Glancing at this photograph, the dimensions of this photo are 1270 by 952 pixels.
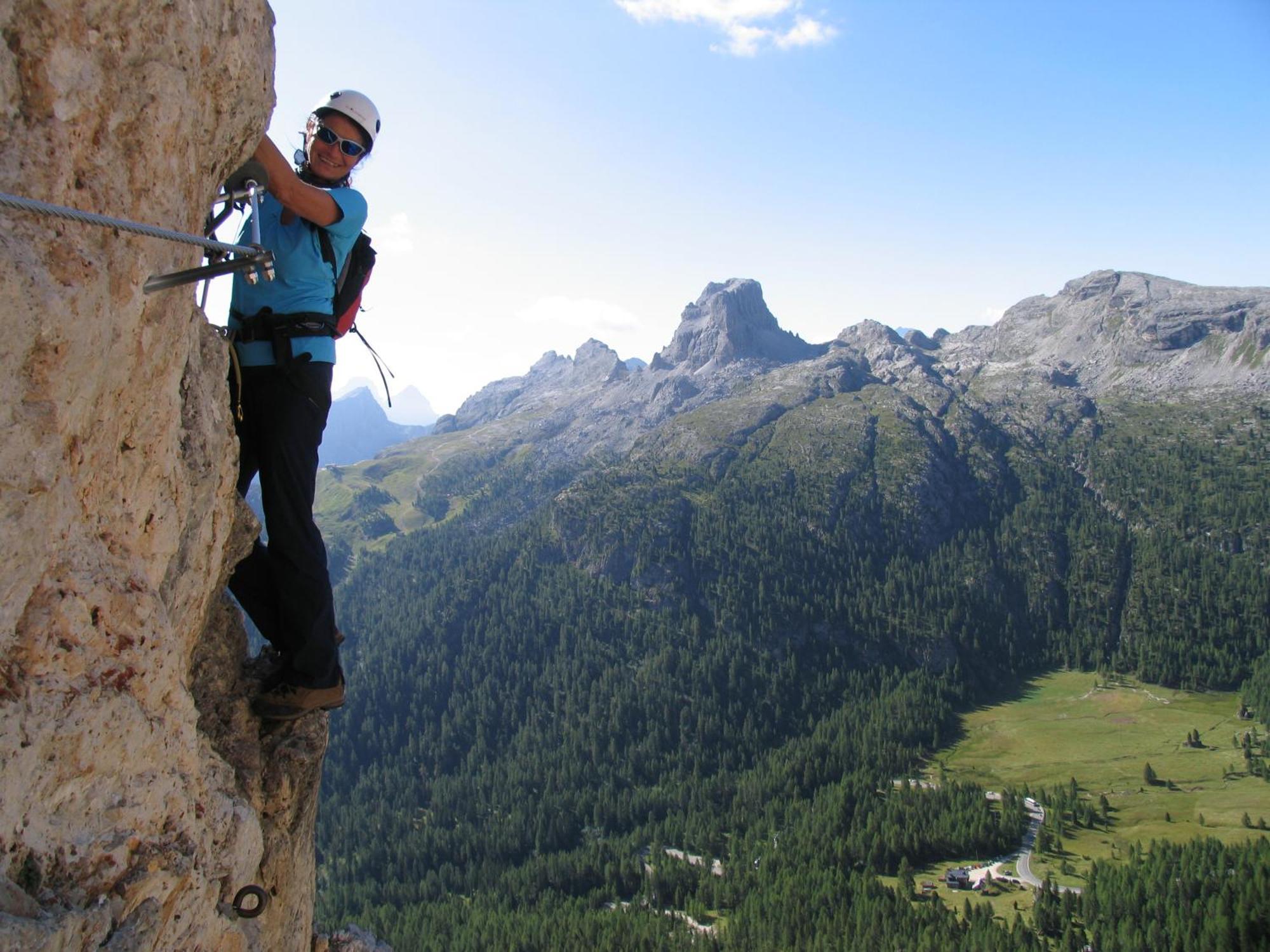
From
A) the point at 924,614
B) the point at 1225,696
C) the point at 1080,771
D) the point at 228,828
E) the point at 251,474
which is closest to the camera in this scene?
the point at 228,828

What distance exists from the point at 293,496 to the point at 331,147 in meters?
3.71

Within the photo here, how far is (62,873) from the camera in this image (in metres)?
4.54

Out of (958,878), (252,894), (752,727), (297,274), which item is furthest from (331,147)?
(752,727)

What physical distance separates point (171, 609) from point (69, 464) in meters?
2.21

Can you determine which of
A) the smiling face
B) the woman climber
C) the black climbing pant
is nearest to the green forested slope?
the black climbing pant

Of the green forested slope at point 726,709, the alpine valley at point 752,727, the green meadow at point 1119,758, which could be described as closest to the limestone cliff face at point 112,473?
the alpine valley at point 752,727

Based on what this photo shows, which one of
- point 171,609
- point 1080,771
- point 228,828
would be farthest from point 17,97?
point 1080,771

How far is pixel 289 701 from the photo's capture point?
854 cm

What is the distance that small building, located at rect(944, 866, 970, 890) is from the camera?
3597 inches

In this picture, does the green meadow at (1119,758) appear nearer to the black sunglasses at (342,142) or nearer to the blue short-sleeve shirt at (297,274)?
the blue short-sleeve shirt at (297,274)

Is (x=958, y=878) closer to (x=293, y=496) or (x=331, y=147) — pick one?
(x=293, y=496)

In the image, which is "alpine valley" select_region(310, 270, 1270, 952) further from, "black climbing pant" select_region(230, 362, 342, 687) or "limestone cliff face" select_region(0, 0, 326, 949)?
"limestone cliff face" select_region(0, 0, 326, 949)

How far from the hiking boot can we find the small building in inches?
4062

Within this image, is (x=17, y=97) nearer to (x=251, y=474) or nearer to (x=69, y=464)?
(x=69, y=464)
